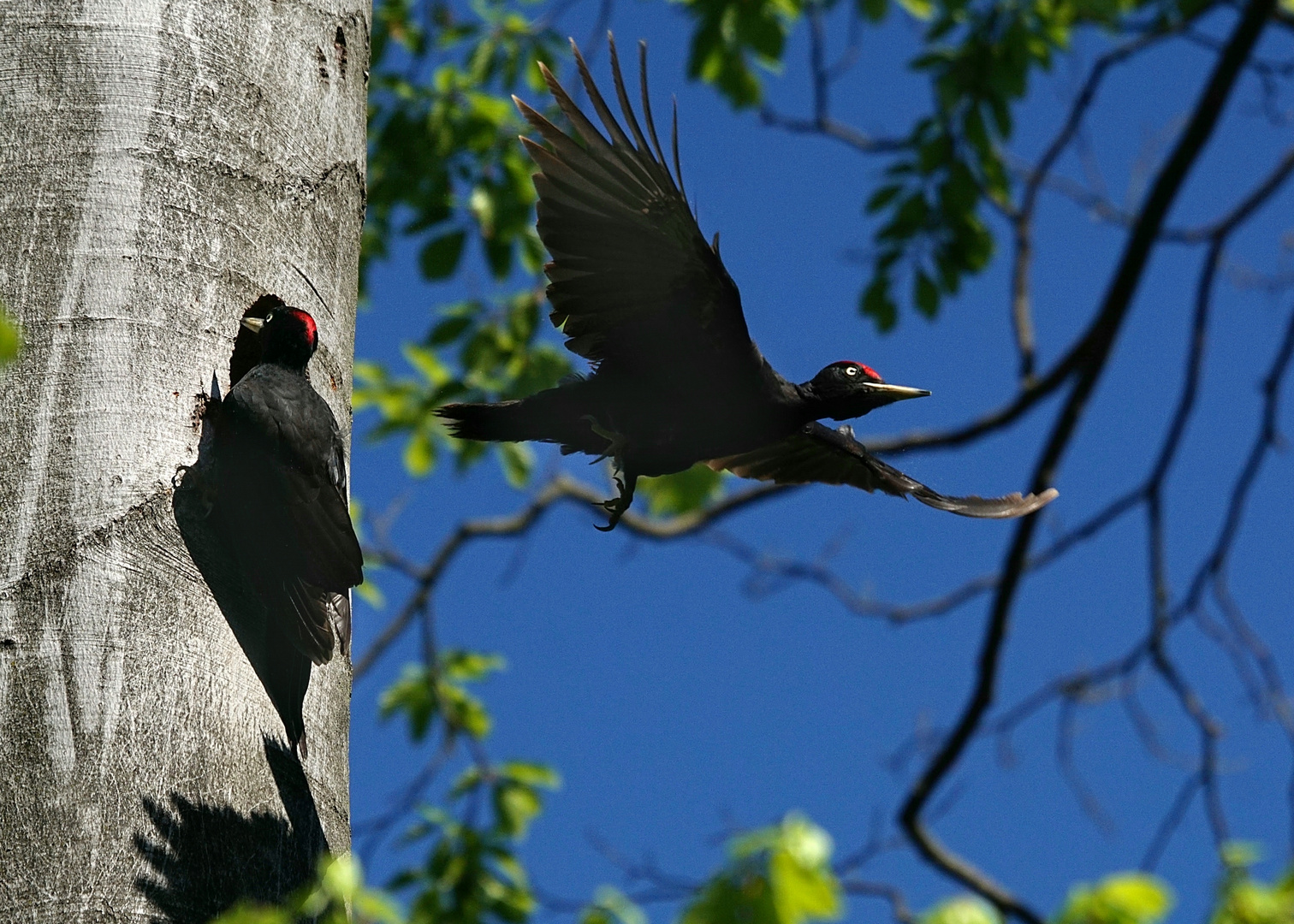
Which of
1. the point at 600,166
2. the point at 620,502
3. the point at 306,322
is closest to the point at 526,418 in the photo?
the point at 620,502

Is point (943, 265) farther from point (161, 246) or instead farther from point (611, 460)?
point (161, 246)

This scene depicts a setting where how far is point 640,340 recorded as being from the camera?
343 centimetres

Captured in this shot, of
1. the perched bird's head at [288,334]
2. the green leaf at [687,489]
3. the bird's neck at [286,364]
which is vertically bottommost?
the bird's neck at [286,364]

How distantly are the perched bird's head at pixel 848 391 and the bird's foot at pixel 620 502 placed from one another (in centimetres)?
54

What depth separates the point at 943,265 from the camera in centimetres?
570

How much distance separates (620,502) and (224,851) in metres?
1.67

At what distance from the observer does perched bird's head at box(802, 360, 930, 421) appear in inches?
146

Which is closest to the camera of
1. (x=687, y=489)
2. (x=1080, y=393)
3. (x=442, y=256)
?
(x=1080, y=393)

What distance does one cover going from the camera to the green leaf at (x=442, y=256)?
19.1 feet

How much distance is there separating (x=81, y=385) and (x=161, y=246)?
29 cm

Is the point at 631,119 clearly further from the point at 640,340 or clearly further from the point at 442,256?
the point at 442,256

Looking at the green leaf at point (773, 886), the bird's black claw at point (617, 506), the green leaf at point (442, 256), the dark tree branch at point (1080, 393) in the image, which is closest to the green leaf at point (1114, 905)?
the green leaf at point (773, 886)

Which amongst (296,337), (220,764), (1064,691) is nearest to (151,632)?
(220,764)

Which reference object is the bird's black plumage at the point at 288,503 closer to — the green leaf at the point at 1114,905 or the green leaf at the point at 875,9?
the green leaf at the point at 1114,905
